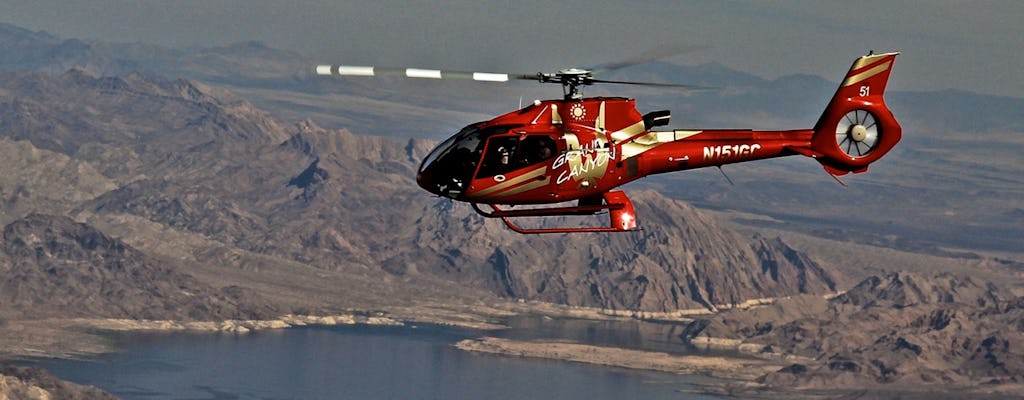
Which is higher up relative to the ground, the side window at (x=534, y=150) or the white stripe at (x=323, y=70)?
the white stripe at (x=323, y=70)

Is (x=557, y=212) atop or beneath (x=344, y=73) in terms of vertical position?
beneath

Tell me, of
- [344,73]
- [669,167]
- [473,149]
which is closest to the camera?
[344,73]

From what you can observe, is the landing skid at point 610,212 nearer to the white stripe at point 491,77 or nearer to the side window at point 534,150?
the side window at point 534,150

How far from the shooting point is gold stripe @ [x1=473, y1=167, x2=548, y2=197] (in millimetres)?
79812

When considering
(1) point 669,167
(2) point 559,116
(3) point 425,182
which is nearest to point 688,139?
(1) point 669,167

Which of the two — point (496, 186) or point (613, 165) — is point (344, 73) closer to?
point (496, 186)

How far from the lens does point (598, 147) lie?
272 feet

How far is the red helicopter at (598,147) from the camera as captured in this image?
262 ft

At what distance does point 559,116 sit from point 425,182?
765 cm

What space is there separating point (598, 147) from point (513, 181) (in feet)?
17.5

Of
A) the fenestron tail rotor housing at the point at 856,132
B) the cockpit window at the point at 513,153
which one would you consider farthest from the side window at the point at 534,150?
the fenestron tail rotor housing at the point at 856,132

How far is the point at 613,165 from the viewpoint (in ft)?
274

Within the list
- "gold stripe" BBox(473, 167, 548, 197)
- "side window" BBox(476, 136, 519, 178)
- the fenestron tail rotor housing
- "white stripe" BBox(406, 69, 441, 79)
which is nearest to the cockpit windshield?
"side window" BBox(476, 136, 519, 178)

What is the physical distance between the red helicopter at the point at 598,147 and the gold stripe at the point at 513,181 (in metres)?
0.05
